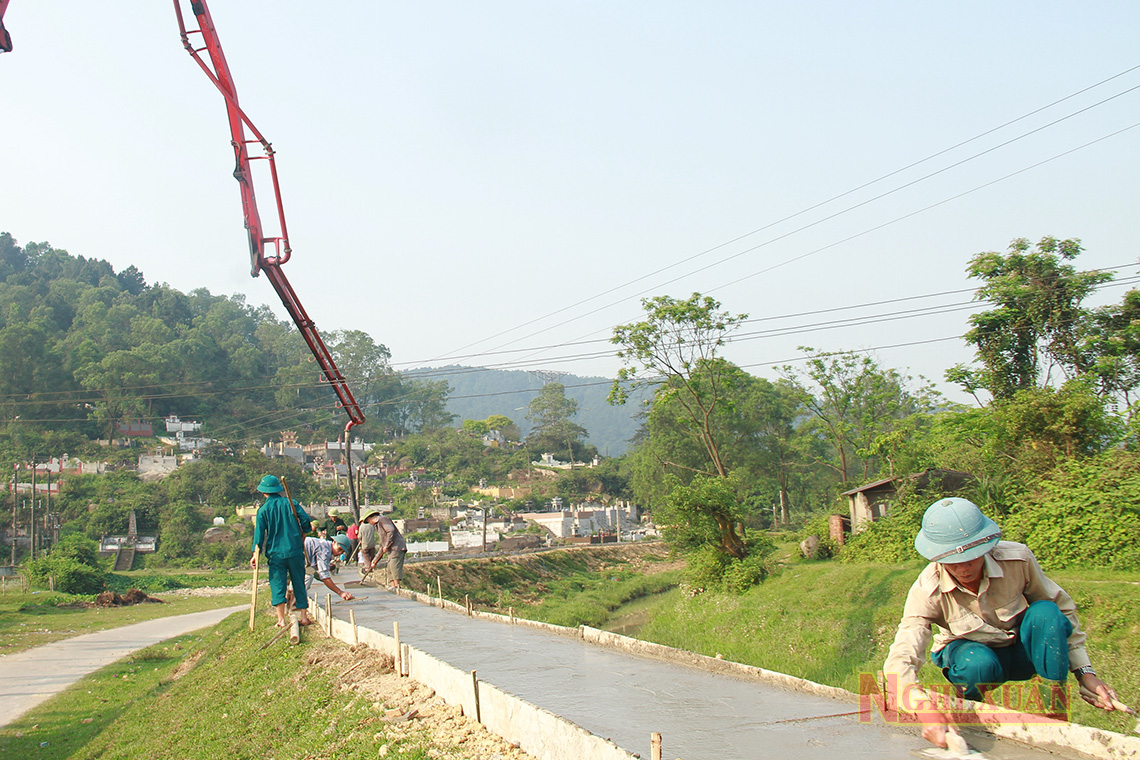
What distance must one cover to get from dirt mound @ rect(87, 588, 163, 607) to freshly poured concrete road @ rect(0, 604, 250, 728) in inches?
261

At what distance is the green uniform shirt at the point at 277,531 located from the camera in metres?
10.0

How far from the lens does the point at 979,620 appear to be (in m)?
4.12

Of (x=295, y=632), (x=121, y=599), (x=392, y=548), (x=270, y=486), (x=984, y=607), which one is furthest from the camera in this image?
(x=121, y=599)

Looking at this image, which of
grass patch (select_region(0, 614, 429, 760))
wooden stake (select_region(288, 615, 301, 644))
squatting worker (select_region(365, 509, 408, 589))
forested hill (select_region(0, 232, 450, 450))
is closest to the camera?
grass patch (select_region(0, 614, 429, 760))

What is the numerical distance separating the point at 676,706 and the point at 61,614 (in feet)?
96.9

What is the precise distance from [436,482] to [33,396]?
43997 mm

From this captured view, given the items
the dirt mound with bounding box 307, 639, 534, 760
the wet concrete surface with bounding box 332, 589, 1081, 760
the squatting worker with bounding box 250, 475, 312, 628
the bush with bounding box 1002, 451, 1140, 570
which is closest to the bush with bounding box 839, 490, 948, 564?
the bush with bounding box 1002, 451, 1140, 570

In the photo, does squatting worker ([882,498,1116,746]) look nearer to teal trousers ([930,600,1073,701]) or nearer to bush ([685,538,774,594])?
teal trousers ([930,600,1073,701])

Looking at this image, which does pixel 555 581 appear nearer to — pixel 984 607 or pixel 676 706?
pixel 676 706

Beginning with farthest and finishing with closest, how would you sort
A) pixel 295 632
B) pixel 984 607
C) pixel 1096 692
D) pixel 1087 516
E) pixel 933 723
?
1. pixel 1087 516
2. pixel 295 632
3. pixel 984 607
4. pixel 933 723
5. pixel 1096 692

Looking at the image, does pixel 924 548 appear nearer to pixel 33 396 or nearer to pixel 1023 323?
pixel 1023 323

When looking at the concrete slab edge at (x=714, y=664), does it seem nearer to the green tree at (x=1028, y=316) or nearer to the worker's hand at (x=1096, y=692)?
the worker's hand at (x=1096, y=692)

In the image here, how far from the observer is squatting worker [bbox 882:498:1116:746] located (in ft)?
12.8

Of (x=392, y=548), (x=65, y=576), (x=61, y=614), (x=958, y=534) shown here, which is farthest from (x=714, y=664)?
(x=65, y=576)
